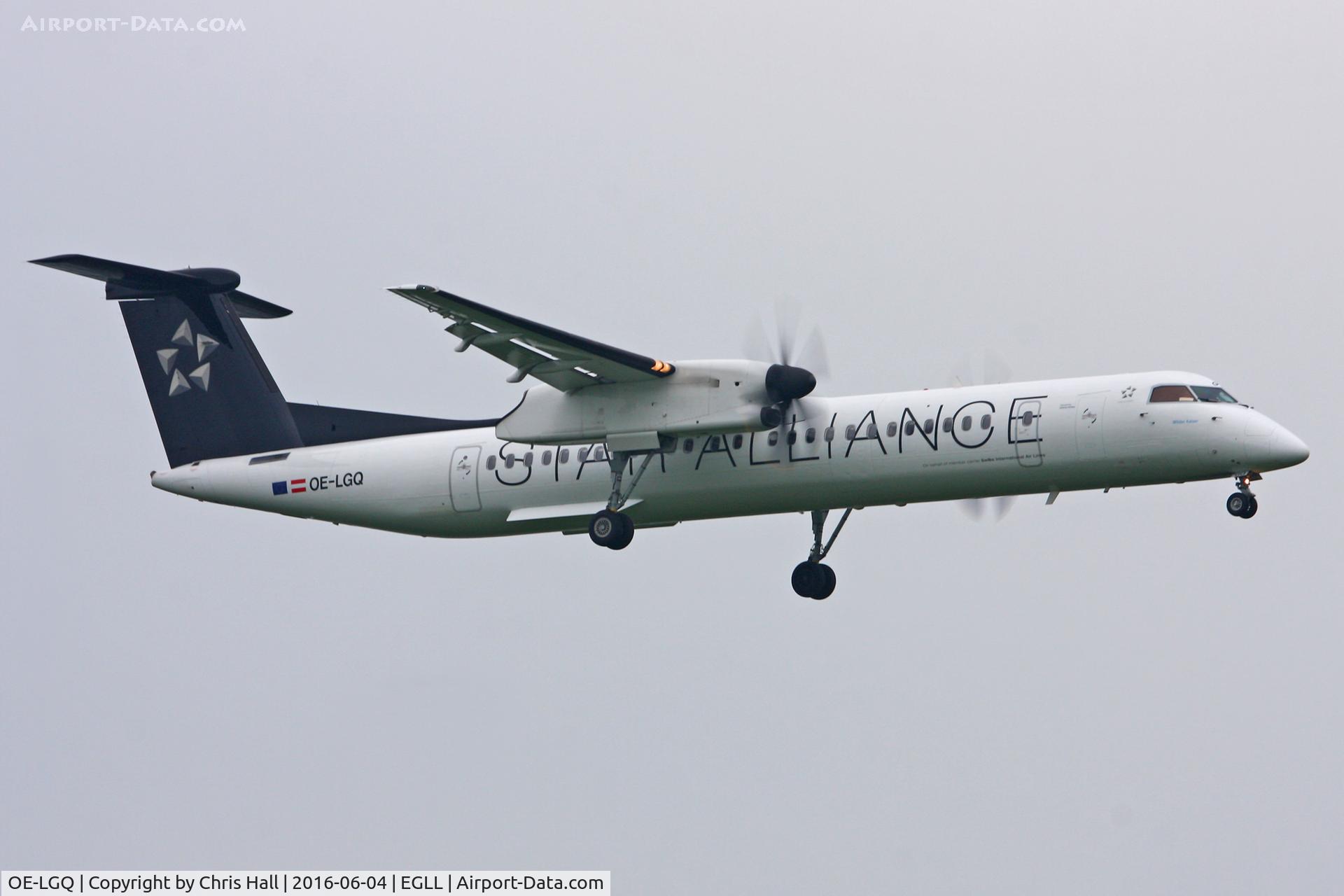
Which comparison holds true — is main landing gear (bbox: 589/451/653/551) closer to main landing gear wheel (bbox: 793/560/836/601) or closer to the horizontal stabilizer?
main landing gear wheel (bbox: 793/560/836/601)

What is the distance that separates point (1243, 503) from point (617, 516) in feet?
26.1

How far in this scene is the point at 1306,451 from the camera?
832 inches

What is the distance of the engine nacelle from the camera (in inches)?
910

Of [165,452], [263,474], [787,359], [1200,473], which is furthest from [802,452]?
[165,452]

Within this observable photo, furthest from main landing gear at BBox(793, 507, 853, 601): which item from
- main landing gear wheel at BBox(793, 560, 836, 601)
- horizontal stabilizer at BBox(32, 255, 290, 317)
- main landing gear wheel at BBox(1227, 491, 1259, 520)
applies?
horizontal stabilizer at BBox(32, 255, 290, 317)

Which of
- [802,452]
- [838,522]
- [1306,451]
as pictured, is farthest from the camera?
[838,522]

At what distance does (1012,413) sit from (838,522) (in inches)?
160

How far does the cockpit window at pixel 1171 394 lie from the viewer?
70.7ft

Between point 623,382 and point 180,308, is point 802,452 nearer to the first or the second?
point 623,382

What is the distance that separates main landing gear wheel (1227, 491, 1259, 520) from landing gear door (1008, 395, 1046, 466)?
2255 mm

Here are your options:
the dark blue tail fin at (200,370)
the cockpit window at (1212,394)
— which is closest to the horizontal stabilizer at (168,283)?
the dark blue tail fin at (200,370)

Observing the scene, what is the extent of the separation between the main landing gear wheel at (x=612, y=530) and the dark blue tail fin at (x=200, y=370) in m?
5.38

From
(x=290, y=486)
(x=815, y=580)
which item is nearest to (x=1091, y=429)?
(x=815, y=580)

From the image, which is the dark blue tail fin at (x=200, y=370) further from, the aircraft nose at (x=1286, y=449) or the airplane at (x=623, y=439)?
the aircraft nose at (x=1286, y=449)
